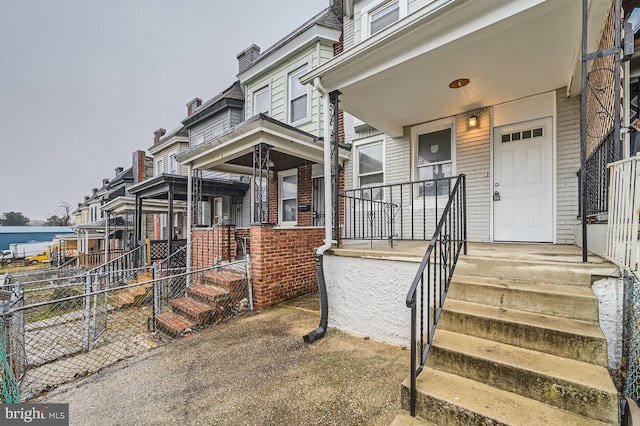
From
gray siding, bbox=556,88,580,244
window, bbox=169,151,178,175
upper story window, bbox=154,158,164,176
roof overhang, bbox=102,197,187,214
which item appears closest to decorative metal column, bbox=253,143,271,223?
gray siding, bbox=556,88,580,244

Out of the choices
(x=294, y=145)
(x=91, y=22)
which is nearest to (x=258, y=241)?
(x=294, y=145)

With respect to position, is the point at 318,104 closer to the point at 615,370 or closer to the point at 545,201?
the point at 545,201

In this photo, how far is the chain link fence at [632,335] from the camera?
1.94 meters

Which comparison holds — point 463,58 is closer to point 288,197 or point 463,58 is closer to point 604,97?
point 604,97

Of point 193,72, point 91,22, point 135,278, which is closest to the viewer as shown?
point 135,278

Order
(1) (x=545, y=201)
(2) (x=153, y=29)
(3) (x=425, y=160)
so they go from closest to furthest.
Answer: (1) (x=545, y=201), (3) (x=425, y=160), (2) (x=153, y=29)

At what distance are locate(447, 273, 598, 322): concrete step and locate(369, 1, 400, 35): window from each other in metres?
6.01

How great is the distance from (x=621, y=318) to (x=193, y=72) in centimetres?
4715

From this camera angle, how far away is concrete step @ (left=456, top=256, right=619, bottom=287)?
231 centimetres

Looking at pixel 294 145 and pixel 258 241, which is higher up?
pixel 294 145

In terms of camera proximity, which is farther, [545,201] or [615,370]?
[545,201]

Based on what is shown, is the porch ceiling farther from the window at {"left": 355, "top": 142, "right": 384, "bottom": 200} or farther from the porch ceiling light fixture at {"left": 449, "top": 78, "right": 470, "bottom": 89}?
the window at {"left": 355, "top": 142, "right": 384, "bottom": 200}

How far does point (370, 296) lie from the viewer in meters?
3.62

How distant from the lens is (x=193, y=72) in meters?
39.1
